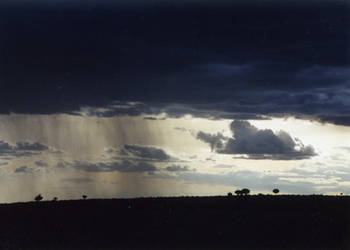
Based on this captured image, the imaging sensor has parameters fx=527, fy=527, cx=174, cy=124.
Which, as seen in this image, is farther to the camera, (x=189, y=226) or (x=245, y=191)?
(x=245, y=191)

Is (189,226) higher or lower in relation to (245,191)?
lower

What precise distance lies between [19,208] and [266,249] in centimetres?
4334

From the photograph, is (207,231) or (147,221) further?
(147,221)

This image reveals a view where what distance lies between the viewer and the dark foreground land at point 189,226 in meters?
56.4

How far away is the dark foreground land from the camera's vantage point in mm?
56438

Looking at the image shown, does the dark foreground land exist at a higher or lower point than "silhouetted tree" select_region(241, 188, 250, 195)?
lower

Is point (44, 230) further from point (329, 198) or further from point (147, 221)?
point (329, 198)

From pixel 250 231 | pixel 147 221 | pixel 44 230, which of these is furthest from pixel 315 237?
pixel 44 230

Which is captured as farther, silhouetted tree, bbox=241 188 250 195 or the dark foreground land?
silhouetted tree, bbox=241 188 250 195

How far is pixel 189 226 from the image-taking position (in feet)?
200

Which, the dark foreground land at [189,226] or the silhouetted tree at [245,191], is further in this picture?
the silhouetted tree at [245,191]

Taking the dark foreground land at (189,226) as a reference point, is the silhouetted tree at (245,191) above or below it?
above

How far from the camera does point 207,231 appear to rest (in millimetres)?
59156

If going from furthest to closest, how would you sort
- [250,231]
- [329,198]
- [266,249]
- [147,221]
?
[329,198] → [147,221] → [250,231] → [266,249]
